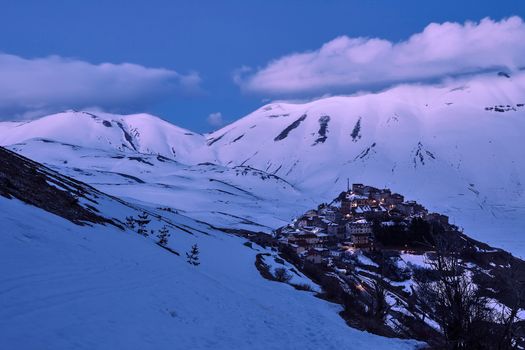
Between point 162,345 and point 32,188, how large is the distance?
21.7 metres

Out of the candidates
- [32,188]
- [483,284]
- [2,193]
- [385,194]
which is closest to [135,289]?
[2,193]

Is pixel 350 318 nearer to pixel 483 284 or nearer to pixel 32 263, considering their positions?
pixel 483 284

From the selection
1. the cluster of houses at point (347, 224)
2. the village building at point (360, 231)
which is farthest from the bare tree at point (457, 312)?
the village building at point (360, 231)

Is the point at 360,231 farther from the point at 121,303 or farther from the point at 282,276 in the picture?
the point at 121,303

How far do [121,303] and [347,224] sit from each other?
98.1 meters

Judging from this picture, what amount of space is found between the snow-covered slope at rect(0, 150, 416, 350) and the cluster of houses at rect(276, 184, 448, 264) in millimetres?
56275

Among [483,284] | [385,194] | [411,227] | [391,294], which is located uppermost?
[385,194]

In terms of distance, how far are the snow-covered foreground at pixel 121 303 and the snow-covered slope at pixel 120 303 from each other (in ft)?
0.14

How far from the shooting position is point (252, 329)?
59.2 feet

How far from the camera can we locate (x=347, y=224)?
11000 centimetres

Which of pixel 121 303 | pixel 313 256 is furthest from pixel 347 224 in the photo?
pixel 121 303

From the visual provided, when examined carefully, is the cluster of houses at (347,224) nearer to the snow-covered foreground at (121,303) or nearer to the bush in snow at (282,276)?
the bush in snow at (282,276)

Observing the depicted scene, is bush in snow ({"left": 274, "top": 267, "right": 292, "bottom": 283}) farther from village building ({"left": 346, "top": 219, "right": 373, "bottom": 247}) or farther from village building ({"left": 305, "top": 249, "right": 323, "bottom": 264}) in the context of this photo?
village building ({"left": 346, "top": 219, "right": 373, "bottom": 247})

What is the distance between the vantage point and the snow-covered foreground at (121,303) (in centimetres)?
1175
